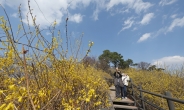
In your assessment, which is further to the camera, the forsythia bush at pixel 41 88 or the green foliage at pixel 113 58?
the green foliage at pixel 113 58

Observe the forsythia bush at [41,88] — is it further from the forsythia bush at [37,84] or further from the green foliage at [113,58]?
the green foliage at [113,58]

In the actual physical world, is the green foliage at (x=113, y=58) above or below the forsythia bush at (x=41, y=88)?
above

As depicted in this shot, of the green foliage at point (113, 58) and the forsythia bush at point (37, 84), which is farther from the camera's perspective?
the green foliage at point (113, 58)

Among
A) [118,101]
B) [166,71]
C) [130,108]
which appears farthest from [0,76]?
[166,71]

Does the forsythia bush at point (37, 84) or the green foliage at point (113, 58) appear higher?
the green foliage at point (113, 58)

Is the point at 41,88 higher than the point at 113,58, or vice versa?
the point at 113,58

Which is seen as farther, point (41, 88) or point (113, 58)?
point (113, 58)

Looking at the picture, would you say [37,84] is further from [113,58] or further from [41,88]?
[113,58]

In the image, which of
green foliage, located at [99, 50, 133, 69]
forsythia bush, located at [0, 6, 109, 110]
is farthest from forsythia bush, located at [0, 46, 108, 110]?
green foliage, located at [99, 50, 133, 69]

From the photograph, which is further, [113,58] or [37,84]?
[113,58]

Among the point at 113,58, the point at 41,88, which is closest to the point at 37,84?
the point at 41,88

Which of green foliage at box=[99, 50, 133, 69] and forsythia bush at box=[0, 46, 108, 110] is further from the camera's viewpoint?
green foliage at box=[99, 50, 133, 69]

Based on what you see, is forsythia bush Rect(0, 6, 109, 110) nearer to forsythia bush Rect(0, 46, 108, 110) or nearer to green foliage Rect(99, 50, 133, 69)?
forsythia bush Rect(0, 46, 108, 110)

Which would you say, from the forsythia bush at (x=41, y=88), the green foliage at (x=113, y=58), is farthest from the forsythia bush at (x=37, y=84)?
the green foliage at (x=113, y=58)
